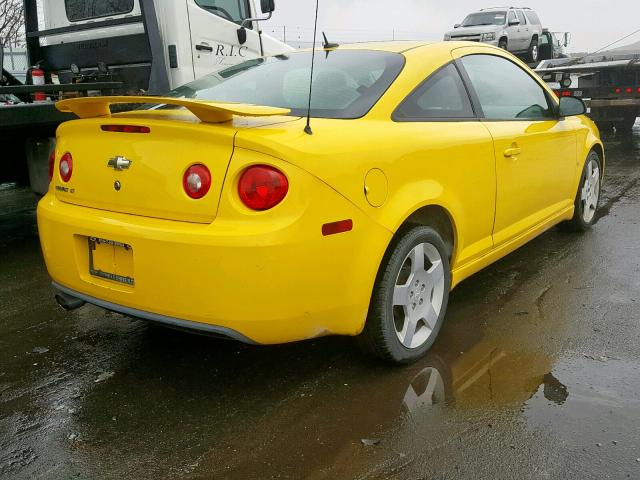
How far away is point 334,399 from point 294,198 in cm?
95

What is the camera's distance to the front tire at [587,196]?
5.36 metres

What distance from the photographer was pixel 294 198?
2.62 m

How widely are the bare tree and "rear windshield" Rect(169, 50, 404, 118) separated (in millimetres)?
23597

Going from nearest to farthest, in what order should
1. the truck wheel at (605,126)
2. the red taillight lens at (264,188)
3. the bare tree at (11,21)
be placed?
the red taillight lens at (264,188)
the truck wheel at (605,126)
the bare tree at (11,21)

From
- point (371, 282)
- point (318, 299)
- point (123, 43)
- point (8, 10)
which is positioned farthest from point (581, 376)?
point (8, 10)

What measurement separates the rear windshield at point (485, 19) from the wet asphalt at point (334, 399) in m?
20.5

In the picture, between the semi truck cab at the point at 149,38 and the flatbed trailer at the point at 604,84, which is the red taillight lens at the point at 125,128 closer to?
the semi truck cab at the point at 149,38

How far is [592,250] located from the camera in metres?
5.14

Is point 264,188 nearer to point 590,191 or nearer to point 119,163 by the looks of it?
point 119,163

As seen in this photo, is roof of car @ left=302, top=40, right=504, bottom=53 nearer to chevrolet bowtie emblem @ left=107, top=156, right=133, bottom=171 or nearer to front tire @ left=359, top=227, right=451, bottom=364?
front tire @ left=359, top=227, right=451, bottom=364

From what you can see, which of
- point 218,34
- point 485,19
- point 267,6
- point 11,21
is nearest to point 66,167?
point 218,34

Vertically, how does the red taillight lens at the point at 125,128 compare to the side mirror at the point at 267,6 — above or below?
below

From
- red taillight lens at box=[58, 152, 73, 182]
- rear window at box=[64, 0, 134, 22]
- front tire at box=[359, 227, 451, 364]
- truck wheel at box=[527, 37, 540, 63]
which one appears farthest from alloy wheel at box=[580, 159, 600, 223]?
truck wheel at box=[527, 37, 540, 63]

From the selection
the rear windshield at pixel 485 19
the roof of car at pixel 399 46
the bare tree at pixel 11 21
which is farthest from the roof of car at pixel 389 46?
the bare tree at pixel 11 21
